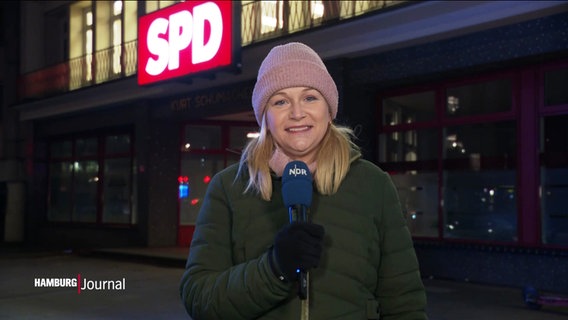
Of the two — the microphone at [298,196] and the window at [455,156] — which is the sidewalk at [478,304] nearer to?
the window at [455,156]

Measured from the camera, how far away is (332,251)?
6.98 ft

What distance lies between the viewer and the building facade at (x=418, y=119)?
10297 mm

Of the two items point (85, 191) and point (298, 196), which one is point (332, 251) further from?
point (85, 191)

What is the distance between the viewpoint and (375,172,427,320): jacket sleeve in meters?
2.17

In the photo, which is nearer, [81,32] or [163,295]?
[163,295]

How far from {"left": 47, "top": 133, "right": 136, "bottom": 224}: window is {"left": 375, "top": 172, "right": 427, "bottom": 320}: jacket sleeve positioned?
16.6 m

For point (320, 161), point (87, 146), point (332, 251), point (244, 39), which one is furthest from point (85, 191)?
point (332, 251)

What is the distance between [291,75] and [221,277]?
2.40 ft

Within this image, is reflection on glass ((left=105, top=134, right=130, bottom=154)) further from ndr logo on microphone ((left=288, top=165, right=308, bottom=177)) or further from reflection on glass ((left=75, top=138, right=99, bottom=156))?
ndr logo on microphone ((left=288, top=165, right=308, bottom=177))

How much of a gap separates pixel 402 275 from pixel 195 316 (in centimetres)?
69

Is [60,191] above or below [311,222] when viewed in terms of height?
below

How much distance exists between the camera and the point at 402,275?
85.8 inches

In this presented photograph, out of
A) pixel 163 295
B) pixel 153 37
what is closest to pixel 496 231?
pixel 163 295

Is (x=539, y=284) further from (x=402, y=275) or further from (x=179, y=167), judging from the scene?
(x=179, y=167)
